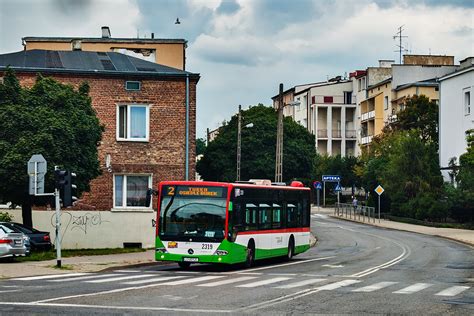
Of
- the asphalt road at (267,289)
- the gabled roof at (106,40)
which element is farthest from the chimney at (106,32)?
the asphalt road at (267,289)

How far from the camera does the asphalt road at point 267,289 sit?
1559cm

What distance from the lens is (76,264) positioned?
90.3ft

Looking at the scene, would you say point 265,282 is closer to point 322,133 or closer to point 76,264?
point 76,264

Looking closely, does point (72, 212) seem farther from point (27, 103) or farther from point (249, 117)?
point (249, 117)

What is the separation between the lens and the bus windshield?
26.1m

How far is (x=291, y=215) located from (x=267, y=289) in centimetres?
1243

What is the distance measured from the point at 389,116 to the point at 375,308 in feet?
277

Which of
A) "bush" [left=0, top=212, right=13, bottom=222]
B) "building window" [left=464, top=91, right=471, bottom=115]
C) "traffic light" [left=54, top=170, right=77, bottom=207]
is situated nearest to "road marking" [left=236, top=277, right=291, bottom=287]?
"traffic light" [left=54, top=170, right=77, bottom=207]

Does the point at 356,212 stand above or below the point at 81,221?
below

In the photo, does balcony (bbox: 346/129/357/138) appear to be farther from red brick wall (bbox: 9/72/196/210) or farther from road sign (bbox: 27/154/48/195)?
road sign (bbox: 27/154/48/195)

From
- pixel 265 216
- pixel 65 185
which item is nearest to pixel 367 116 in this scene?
pixel 265 216

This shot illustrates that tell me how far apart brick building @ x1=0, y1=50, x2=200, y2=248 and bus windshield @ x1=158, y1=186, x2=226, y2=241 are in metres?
14.2

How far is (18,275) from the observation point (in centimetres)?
2317

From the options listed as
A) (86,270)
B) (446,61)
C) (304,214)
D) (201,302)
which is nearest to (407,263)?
(304,214)
